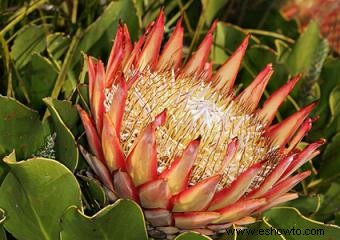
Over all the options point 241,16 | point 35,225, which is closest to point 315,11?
point 241,16

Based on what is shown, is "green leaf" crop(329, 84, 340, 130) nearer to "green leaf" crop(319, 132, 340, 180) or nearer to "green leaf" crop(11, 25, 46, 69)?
"green leaf" crop(319, 132, 340, 180)

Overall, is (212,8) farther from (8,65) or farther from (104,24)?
(8,65)

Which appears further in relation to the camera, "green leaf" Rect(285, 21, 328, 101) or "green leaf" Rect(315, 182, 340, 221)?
"green leaf" Rect(285, 21, 328, 101)

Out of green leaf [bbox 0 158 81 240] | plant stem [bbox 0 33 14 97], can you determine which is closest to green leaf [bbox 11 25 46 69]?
plant stem [bbox 0 33 14 97]

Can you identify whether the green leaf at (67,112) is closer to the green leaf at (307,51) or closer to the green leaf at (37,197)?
the green leaf at (37,197)

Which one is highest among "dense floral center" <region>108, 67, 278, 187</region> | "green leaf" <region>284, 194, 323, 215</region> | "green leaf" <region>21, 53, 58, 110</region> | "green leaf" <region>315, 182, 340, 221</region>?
"dense floral center" <region>108, 67, 278, 187</region>

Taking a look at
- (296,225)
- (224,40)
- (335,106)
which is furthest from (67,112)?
(335,106)

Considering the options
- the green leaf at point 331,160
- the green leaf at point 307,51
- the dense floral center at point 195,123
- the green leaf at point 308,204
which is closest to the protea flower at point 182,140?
the dense floral center at point 195,123
